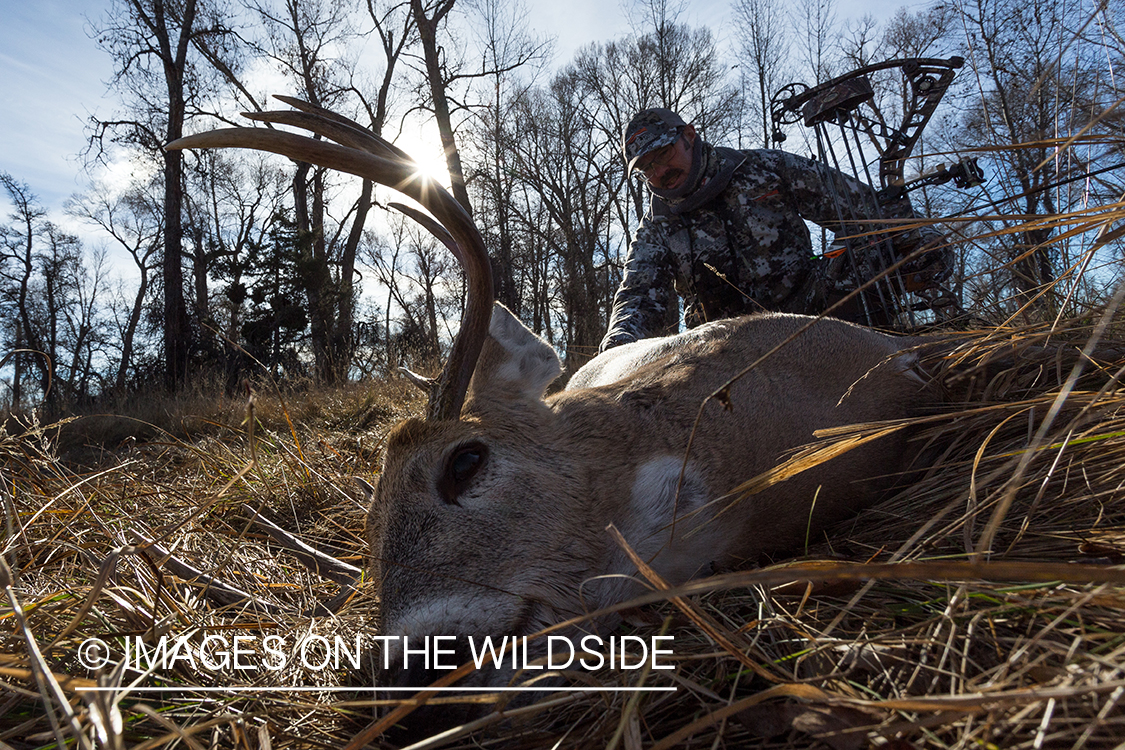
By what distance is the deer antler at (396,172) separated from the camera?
1687 mm

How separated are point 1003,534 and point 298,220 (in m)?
24.0

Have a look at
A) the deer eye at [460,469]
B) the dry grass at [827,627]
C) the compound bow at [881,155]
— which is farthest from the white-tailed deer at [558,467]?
the compound bow at [881,155]

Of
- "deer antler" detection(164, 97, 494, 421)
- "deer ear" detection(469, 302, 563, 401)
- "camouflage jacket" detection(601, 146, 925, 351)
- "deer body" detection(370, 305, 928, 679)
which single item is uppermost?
"camouflage jacket" detection(601, 146, 925, 351)

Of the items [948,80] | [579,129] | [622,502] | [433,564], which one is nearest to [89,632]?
[433,564]

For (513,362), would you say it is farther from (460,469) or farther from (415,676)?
(415,676)

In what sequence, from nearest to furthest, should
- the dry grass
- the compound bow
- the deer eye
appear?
the dry grass < the deer eye < the compound bow

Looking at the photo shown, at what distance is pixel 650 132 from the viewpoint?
20.8 feet

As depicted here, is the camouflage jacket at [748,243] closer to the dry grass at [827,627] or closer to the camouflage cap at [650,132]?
the camouflage cap at [650,132]

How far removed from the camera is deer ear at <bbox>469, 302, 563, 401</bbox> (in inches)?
91.6

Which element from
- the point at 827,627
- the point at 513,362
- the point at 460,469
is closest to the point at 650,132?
the point at 513,362

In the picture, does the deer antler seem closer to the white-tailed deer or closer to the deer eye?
the white-tailed deer

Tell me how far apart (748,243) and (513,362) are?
15.7 ft

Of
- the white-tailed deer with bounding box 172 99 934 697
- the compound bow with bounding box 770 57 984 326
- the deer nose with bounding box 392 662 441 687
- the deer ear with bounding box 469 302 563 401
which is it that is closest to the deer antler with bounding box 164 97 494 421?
the white-tailed deer with bounding box 172 99 934 697

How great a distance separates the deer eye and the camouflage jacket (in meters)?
4.17
